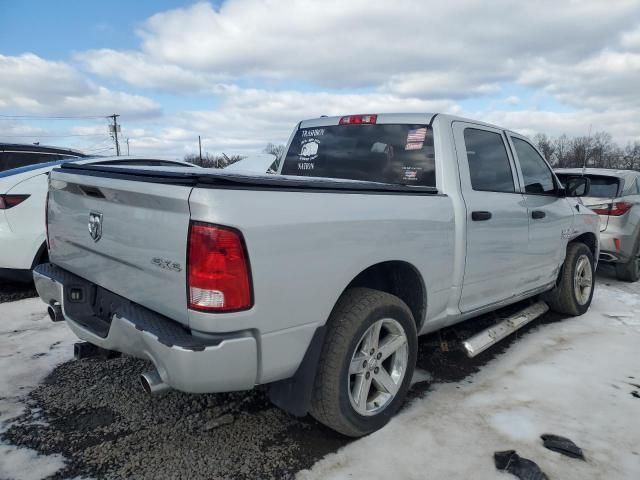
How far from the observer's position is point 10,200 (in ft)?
15.4

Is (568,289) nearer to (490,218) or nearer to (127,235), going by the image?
(490,218)

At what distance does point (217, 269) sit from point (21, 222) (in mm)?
3868

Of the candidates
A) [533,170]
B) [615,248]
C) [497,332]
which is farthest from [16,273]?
[615,248]

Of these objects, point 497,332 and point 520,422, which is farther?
point 497,332

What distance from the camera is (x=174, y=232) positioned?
78.1 inches

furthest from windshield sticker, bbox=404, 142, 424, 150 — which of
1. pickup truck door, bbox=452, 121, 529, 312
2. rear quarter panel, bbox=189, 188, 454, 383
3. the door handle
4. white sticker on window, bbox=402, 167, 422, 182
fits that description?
rear quarter panel, bbox=189, 188, 454, 383

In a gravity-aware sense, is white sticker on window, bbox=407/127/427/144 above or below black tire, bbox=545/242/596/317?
above

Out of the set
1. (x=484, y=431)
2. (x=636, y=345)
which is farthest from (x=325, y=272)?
(x=636, y=345)

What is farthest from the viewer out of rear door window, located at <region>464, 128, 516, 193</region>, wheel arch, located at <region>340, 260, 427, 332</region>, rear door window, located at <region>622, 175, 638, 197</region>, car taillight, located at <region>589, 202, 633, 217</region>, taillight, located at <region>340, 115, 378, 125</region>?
rear door window, located at <region>622, 175, 638, 197</region>

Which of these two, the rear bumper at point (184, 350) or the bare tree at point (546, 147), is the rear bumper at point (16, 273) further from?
the bare tree at point (546, 147)

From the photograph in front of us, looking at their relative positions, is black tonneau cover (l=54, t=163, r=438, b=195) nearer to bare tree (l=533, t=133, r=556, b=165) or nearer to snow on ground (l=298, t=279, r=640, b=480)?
snow on ground (l=298, t=279, r=640, b=480)

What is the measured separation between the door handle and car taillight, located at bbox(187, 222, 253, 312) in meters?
1.84

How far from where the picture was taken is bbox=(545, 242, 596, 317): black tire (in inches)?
187

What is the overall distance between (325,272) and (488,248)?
1631 mm
